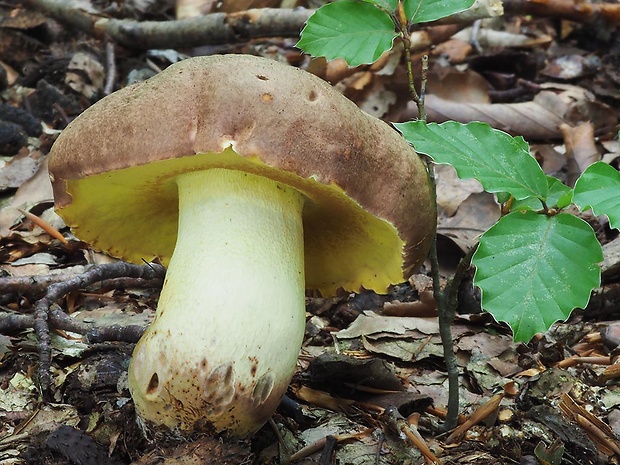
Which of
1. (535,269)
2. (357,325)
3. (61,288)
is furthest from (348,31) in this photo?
(61,288)

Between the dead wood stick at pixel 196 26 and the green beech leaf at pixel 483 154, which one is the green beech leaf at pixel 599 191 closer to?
the green beech leaf at pixel 483 154

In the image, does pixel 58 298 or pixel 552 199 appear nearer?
pixel 552 199

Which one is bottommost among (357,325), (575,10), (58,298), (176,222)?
(357,325)

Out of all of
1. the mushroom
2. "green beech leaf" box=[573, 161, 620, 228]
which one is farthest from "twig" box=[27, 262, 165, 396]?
"green beech leaf" box=[573, 161, 620, 228]

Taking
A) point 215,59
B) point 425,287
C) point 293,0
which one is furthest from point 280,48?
point 215,59

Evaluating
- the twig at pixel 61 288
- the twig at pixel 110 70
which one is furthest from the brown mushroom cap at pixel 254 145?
the twig at pixel 110 70

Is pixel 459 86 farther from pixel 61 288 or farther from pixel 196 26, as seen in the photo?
pixel 61 288
